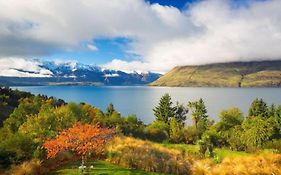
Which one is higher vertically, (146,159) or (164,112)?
(146,159)

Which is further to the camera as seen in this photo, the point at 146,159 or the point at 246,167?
the point at 146,159

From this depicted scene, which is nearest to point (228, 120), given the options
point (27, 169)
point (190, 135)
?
point (190, 135)

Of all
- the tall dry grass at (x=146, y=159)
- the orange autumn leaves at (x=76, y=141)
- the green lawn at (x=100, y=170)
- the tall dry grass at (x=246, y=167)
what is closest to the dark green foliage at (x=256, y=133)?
the tall dry grass at (x=246, y=167)

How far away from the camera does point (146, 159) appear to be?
23.1 meters

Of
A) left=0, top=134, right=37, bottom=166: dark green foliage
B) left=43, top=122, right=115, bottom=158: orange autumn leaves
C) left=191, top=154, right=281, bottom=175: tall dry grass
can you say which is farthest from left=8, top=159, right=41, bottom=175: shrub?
left=191, top=154, right=281, bottom=175: tall dry grass

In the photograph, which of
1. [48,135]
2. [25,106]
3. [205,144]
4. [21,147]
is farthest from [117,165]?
[25,106]

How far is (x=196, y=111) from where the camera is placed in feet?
318

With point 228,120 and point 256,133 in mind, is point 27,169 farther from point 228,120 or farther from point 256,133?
point 228,120

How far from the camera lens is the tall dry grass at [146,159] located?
→ 22573 mm

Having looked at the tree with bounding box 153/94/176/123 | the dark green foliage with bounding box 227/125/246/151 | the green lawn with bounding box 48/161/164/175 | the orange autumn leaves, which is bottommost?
→ the dark green foliage with bounding box 227/125/246/151

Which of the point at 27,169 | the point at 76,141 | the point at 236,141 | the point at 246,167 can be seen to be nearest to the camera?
the point at 27,169

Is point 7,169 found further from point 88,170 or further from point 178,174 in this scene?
point 178,174

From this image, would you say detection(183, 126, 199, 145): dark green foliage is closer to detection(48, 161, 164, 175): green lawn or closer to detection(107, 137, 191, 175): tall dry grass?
detection(107, 137, 191, 175): tall dry grass

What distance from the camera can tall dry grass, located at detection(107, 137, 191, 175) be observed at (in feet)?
74.1
